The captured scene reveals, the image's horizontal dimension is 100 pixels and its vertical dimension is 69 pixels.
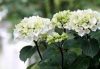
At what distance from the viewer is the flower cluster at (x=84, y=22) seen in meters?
0.92

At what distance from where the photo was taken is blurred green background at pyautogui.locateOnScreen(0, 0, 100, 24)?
248 centimetres

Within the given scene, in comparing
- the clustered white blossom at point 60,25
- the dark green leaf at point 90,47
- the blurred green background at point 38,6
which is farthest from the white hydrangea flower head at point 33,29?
the blurred green background at point 38,6

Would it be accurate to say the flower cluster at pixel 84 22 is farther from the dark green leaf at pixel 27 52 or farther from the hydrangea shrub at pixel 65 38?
the dark green leaf at pixel 27 52

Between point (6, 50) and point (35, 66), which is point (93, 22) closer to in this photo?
point (35, 66)

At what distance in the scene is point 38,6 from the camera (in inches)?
104

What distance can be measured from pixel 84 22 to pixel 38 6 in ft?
5.72

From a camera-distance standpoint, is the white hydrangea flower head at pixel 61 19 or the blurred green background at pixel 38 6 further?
the blurred green background at pixel 38 6

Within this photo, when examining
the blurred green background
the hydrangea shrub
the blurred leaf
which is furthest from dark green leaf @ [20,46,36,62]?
the blurred green background

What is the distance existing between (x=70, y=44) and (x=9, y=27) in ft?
5.34

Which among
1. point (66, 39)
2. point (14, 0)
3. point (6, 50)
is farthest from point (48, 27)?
point (6, 50)

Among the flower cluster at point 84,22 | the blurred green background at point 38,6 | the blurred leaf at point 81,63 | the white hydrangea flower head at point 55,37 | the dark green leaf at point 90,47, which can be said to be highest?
the blurred green background at point 38,6

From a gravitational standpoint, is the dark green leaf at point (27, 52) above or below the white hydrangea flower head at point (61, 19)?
below

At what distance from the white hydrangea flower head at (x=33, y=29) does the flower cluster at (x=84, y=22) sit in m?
0.05

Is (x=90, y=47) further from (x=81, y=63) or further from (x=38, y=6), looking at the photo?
(x=38, y=6)
